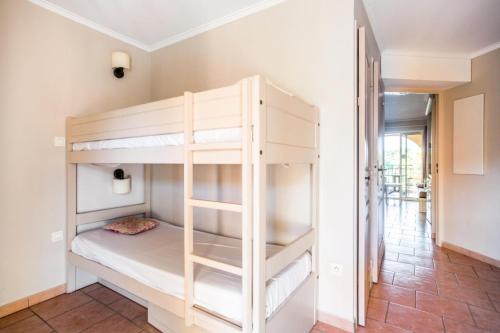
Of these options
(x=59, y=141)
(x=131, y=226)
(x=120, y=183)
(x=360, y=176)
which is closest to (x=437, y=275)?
(x=360, y=176)

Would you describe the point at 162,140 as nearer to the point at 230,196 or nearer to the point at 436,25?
the point at 230,196

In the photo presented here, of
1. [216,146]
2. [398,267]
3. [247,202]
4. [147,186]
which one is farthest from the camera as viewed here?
[147,186]

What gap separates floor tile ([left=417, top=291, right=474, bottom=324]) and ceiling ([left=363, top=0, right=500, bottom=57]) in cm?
259

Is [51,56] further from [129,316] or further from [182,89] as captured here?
[129,316]

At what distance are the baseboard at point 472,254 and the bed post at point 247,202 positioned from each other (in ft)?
11.2

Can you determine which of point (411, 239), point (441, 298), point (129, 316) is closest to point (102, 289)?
point (129, 316)

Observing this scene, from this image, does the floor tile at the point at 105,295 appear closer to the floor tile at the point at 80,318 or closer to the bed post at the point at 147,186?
the floor tile at the point at 80,318

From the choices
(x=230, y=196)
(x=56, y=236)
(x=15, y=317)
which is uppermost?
(x=230, y=196)

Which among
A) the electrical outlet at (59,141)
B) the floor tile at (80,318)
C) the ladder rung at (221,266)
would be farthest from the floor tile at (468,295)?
the electrical outlet at (59,141)

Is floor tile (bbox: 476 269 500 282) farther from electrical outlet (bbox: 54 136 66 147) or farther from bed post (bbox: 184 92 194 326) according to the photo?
electrical outlet (bbox: 54 136 66 147)

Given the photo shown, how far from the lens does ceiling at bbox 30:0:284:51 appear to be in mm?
2262

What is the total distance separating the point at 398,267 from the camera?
9.59ft

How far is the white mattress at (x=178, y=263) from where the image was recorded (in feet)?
4.57

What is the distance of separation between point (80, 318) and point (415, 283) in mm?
3081
